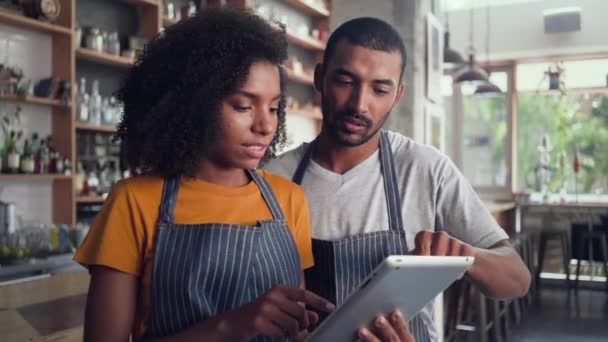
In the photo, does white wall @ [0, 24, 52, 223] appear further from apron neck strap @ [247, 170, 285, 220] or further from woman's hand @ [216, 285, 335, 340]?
woman's hand @ [216, 285, 335, 340]

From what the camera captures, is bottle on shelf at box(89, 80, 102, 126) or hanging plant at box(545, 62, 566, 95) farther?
hanging plant at box(545, 62, 566, 95)

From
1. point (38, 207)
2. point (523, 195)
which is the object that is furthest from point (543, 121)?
point (38, 207)

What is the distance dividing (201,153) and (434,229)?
26.2 inches

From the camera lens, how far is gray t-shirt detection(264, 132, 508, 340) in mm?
1486

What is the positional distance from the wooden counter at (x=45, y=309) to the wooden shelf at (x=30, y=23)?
2012 mm

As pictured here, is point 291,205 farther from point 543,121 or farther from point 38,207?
point 543,121

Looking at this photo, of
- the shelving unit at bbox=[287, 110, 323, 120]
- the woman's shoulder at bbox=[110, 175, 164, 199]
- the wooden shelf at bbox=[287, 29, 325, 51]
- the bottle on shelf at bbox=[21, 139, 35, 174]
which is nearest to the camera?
the woman's shoulder at bbox=[110, 175, 164, 199]

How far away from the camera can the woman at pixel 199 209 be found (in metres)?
1.05

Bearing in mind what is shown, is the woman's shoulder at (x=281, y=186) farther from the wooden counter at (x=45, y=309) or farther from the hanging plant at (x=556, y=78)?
the hanging plant at (x=556, y=78)

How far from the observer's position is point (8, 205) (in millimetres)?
3494

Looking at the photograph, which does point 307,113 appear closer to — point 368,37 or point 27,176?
point 27,176

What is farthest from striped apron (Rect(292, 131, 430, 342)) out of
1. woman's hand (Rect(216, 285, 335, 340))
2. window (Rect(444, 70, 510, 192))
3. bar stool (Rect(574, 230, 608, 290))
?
window (Rect(444, 70, 510, 192))

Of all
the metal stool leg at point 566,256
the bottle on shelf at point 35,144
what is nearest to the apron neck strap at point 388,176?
the bottle on shelf at point 35,144

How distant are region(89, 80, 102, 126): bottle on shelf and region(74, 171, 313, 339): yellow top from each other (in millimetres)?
3136
